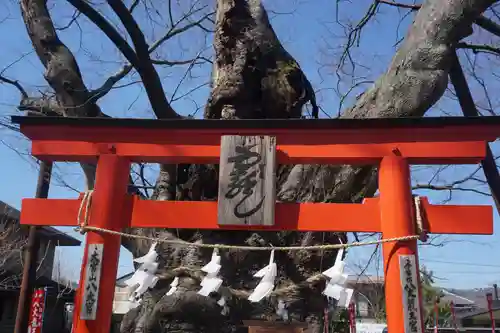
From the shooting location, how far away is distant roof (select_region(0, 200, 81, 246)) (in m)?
16.0

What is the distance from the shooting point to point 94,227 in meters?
2.85

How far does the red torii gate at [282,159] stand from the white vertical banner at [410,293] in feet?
0.04

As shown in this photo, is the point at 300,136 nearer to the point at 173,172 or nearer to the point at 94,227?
the point at 94,227

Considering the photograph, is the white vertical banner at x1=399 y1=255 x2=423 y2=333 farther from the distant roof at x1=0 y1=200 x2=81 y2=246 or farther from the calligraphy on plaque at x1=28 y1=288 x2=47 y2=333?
the distant roof at x1=0 y1=200 x2=81 y2=246

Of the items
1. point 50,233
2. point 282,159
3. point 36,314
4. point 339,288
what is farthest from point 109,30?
point 50,233

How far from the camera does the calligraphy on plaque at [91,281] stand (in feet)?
8.89

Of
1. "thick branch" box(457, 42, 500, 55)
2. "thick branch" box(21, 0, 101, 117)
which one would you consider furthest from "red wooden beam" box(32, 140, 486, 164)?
"thick branch" box(457, 42, 500, 55)

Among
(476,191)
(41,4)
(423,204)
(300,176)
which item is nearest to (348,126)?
(423,204)

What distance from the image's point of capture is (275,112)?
4914 millimetres

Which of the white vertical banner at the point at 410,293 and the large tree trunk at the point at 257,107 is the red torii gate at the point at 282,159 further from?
the large tree trunk at the point at 257,107

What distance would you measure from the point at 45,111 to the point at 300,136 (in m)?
3.73

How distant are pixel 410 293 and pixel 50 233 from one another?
1671 centimetres

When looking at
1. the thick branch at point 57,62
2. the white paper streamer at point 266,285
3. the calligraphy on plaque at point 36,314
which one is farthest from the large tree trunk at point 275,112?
the calligraphy on plaque at point 36,314

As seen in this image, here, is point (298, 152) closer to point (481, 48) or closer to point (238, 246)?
point (238, 246)
